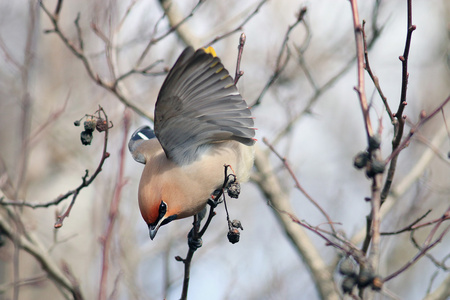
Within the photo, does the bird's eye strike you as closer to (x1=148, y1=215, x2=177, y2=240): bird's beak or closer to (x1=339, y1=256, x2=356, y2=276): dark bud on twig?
(x1=148, y1=215, x2=177, y2=240): bird's beak

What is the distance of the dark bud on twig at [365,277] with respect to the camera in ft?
5.69

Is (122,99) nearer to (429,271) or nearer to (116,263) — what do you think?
(116,263)

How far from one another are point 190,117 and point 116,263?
1.45 meters

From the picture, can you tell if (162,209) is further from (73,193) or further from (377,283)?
(377,283)

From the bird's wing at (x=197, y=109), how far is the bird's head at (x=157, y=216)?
0.31 meters

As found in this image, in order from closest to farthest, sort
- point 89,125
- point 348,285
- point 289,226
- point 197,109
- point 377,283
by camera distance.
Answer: point 377,283
point 348,285
point 89,125
point 197,109
point 289,226

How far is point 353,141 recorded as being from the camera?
35.2ft

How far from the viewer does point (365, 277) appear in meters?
1.74

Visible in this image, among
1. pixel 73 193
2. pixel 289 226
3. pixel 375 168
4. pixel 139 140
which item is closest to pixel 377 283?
pixel 375 168

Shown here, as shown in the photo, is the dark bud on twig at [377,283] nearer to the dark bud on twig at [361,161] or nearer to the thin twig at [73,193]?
the dark bud on twig at [361,161]

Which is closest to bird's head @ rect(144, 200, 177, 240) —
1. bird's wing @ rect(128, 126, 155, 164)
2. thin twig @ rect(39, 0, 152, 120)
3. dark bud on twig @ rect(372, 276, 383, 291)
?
bird's wing @ rect(128, 126, 155, 164)

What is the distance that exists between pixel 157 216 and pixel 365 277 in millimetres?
1512

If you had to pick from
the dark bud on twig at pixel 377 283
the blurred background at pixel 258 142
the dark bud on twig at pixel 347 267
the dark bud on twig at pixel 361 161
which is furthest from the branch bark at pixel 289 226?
the dark bud on twig at pixel 377 283

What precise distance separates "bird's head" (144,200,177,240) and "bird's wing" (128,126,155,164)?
0.64 meters
